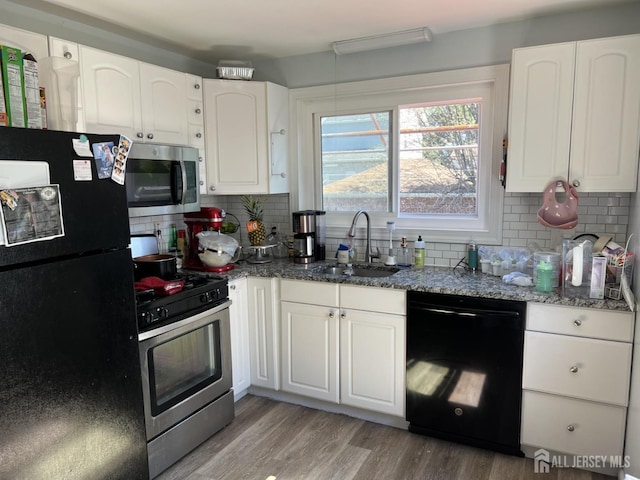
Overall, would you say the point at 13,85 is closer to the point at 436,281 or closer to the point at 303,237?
the point at 303,237

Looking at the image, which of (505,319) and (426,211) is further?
(426,211)

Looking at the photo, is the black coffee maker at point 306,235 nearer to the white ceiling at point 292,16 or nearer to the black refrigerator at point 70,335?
the white ceiling at point 292,16

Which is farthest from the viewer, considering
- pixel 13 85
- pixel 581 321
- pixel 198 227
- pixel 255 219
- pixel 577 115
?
pixel 255 219

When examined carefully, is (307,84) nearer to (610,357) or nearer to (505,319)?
(505,319)


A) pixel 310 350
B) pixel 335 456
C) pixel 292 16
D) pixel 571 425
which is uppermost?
pixel 292 16

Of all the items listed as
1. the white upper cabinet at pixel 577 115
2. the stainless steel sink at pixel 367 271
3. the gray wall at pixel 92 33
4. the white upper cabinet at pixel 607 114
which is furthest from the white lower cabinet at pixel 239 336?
the white upper cabinet at pixel 607 114

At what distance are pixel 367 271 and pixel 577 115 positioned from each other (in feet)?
5.04

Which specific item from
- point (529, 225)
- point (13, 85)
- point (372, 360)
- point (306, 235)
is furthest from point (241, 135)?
point (529, 225)

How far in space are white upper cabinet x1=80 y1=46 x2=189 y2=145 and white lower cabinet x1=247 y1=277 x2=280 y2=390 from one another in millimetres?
1095

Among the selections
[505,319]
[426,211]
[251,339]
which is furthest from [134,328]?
[426,211]

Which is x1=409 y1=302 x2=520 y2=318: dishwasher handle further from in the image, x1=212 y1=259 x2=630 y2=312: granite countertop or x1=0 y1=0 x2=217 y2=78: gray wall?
x1=0 y1=0 x2=217 y2=78: gray wall

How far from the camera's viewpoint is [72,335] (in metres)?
1.78

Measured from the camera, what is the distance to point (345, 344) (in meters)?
2.83

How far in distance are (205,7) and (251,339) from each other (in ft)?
6.60
